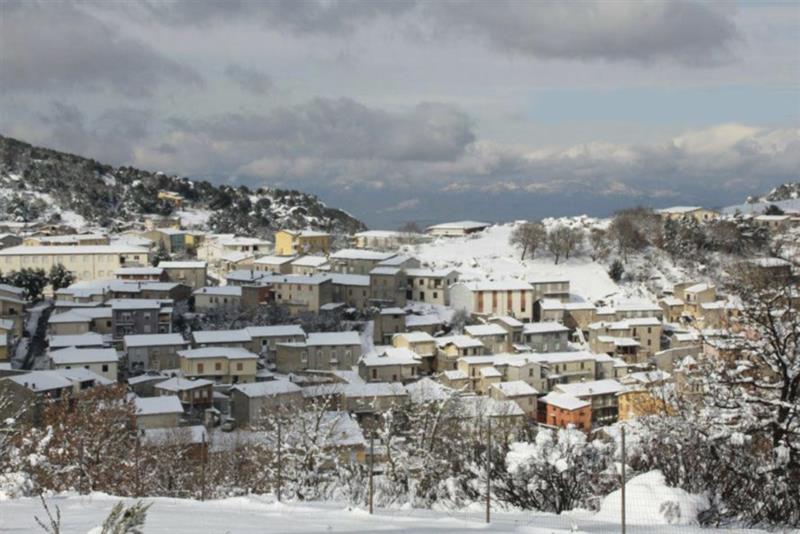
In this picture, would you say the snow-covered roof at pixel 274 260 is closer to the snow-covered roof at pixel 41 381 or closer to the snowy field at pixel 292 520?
the snow-covered roof at pixel 41 381

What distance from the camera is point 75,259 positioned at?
Result: 41594 mm

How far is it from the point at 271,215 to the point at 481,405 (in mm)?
49525

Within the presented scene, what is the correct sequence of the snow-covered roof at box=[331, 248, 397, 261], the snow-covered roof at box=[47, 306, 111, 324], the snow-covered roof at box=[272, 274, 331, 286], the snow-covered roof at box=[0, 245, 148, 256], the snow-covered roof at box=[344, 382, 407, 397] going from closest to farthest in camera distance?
the snow-covered roof at box=[344, 382, 407, 397] → the snow-covered roof at box=[47, 306, 111, 324] → the snow-covered roof at box=[272, 274, 331, 286] → the snow-covered roof at box=[0, 245, 148, 256] → the snow-covered roof at box=[331, 248, 397, 261]

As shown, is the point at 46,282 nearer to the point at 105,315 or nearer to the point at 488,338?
the point at 105,315

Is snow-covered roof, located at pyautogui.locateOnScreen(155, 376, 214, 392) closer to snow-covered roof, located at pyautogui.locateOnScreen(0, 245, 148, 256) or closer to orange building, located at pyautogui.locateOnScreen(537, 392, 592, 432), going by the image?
orange building, located at pyautogui.locateOnScreen(537, 392, 592, 432)

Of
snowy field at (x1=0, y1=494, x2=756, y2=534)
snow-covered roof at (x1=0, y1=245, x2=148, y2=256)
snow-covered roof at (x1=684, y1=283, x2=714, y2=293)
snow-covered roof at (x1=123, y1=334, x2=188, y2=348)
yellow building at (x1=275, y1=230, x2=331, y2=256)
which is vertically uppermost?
yellow building at (x1=275, y1=230, x2=331, y2=256)

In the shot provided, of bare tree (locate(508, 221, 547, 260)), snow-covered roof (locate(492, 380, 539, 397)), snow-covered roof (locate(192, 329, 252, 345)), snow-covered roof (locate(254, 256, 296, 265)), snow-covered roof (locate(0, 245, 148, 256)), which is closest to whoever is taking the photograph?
snow-covered roof (locate(492, 380, 539, 397))

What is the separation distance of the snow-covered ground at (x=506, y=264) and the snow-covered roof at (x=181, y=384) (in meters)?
20.2

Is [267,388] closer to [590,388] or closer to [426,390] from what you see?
[426,390]

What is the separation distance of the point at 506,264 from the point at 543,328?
12.8 meters

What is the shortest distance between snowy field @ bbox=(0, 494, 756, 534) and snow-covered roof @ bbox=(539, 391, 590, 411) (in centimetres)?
1997

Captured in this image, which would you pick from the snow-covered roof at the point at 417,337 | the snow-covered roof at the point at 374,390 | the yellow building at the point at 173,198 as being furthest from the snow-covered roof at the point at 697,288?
the yellow building at the point at 173,198

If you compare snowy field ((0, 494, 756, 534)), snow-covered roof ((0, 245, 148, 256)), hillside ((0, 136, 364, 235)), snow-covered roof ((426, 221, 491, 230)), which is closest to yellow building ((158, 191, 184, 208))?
hillside ((0, 136, 364, 235))

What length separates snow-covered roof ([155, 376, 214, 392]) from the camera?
2603 centimetres
